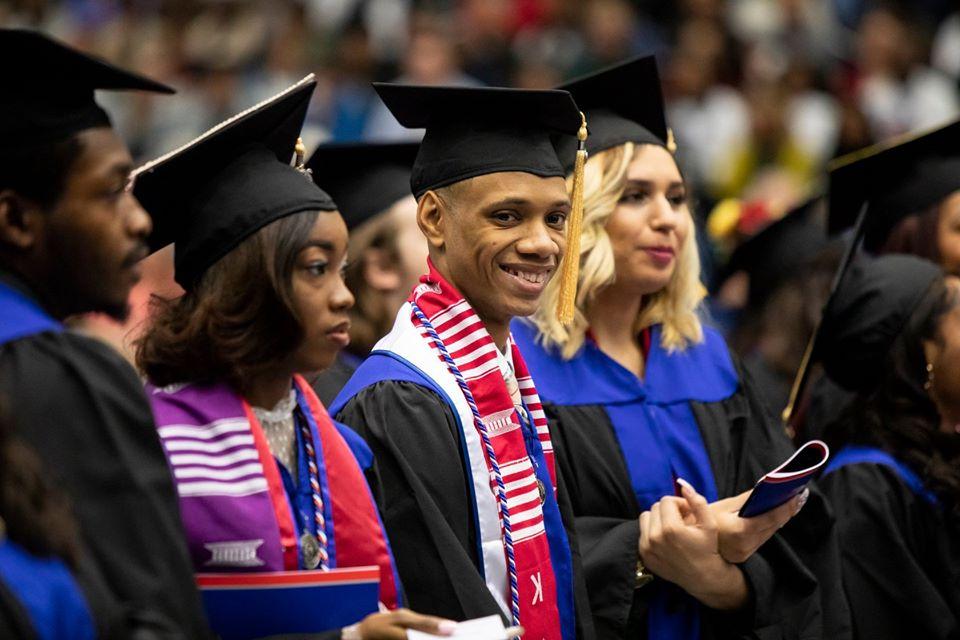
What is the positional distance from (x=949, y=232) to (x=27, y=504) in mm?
3689

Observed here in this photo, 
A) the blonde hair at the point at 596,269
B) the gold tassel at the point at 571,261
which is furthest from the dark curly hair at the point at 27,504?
the blonde hair at the point at 596,269

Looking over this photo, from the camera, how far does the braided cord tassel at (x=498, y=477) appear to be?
3.11m

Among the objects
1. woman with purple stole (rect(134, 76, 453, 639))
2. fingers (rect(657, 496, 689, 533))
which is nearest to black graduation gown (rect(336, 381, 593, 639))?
woman with purple stole (rect(134, 76, 453, 639))

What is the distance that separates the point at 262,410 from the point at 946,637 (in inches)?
87.2

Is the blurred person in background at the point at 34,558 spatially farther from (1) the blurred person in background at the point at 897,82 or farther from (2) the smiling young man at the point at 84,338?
(1) the blurred person in background at the point at 897,82

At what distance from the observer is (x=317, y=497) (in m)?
2.79

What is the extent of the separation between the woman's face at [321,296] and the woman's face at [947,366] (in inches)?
83.0

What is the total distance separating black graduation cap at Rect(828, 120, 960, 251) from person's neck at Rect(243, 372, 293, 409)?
2748 mm

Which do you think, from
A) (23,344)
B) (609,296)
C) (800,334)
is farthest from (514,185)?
(800,334)

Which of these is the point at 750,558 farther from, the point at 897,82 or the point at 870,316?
the point at 897,82

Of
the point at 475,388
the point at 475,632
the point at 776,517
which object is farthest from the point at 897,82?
the point at 475,632

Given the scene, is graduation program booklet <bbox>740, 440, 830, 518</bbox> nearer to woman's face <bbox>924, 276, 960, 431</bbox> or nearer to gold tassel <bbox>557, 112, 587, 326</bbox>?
gold tassel <bbox>557, 112, 587, 326</bbox>

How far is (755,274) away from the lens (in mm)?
6223

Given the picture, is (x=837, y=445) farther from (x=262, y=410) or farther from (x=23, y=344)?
(x=23, y=344)
